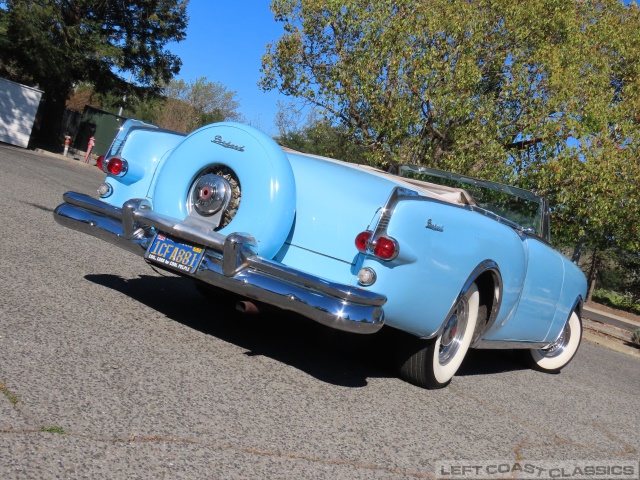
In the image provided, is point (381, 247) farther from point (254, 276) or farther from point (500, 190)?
point (500, 190)

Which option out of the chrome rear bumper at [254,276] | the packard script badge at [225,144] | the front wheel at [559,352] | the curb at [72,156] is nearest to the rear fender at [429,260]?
the chrome rear bumper at [254,276]

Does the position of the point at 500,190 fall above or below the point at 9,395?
above

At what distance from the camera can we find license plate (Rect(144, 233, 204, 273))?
14.7 ft

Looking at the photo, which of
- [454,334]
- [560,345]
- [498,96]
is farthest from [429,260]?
[498,96]

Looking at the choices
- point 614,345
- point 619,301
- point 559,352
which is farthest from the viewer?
point 619,301

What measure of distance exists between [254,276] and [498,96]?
47.3 ft

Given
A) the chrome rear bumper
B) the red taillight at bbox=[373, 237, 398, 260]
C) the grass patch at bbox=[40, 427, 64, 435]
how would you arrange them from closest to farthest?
the grass patch at bbox=[40, 427, 64, 435], the chrome rear bumper, the red taillight at bbox=[373, 237, 398, 260]

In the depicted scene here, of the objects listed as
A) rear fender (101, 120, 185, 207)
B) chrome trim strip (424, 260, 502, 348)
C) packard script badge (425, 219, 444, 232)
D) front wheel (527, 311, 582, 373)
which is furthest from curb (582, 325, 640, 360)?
rear fender (101, 120, 185, 207)

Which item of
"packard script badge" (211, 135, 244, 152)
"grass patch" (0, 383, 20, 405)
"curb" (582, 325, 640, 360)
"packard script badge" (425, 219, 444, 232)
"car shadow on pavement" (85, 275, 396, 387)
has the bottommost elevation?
"grass patch" (0, 383, 20, 405)

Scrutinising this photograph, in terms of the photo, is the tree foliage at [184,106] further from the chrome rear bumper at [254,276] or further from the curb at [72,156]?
the chrome rear bumper at [254,276]

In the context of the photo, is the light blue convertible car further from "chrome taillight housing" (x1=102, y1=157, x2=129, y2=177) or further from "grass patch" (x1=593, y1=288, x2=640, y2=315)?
"grass patch" (x1=593, y1=288, x2=640, y2=315)

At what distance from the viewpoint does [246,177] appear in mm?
4508

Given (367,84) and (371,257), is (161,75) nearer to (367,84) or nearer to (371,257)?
(367,84)

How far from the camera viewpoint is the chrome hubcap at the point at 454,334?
508 centimetres
